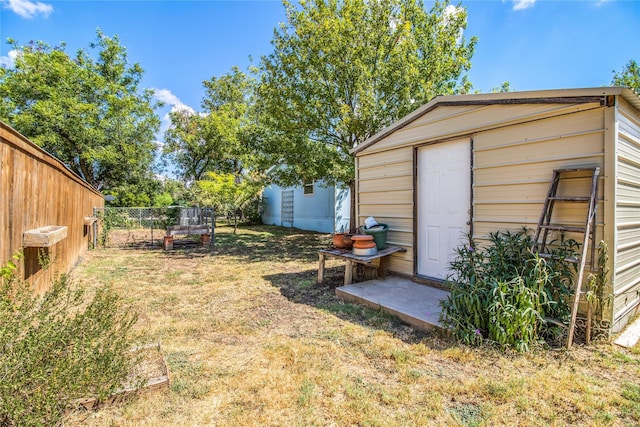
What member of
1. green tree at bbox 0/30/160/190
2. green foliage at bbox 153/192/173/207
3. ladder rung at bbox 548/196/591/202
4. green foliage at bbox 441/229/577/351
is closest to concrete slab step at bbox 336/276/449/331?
green foliage at bbox 441/229/577/351

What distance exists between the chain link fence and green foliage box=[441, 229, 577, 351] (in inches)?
319

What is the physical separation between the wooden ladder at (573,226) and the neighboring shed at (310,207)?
7.19m

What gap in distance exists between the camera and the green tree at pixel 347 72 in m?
7.84

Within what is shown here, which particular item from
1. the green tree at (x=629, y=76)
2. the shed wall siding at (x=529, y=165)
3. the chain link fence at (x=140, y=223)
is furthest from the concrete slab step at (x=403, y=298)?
the green tree at (x=629, y=76)

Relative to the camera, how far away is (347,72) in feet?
26.1

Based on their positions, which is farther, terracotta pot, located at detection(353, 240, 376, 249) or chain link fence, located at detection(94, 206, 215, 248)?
chain link fence, located at detection(94, 206, 215, 248)

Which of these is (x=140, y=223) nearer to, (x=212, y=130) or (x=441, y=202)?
(x=212, y=130)

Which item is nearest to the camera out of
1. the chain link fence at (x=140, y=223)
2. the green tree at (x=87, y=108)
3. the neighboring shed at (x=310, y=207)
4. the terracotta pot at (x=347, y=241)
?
the terracotta pot at (x=347, y=241)

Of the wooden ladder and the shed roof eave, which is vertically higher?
the shed roof eave

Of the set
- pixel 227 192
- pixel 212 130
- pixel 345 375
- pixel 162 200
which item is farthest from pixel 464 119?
pixel 212 130

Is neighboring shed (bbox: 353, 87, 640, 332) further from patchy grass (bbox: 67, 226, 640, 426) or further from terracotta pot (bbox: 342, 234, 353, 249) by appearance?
patchy grass (bbox: 67, 226, 640, 426)

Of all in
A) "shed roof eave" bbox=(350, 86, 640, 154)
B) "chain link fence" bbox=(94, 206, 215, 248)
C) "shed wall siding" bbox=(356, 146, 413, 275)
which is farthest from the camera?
"chain link fence" bbox=(94, 206, 215, 248)

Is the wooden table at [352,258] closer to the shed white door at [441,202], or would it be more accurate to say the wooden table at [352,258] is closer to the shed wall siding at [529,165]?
the shed white door at [441,202]

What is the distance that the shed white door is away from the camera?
427 centimetres
